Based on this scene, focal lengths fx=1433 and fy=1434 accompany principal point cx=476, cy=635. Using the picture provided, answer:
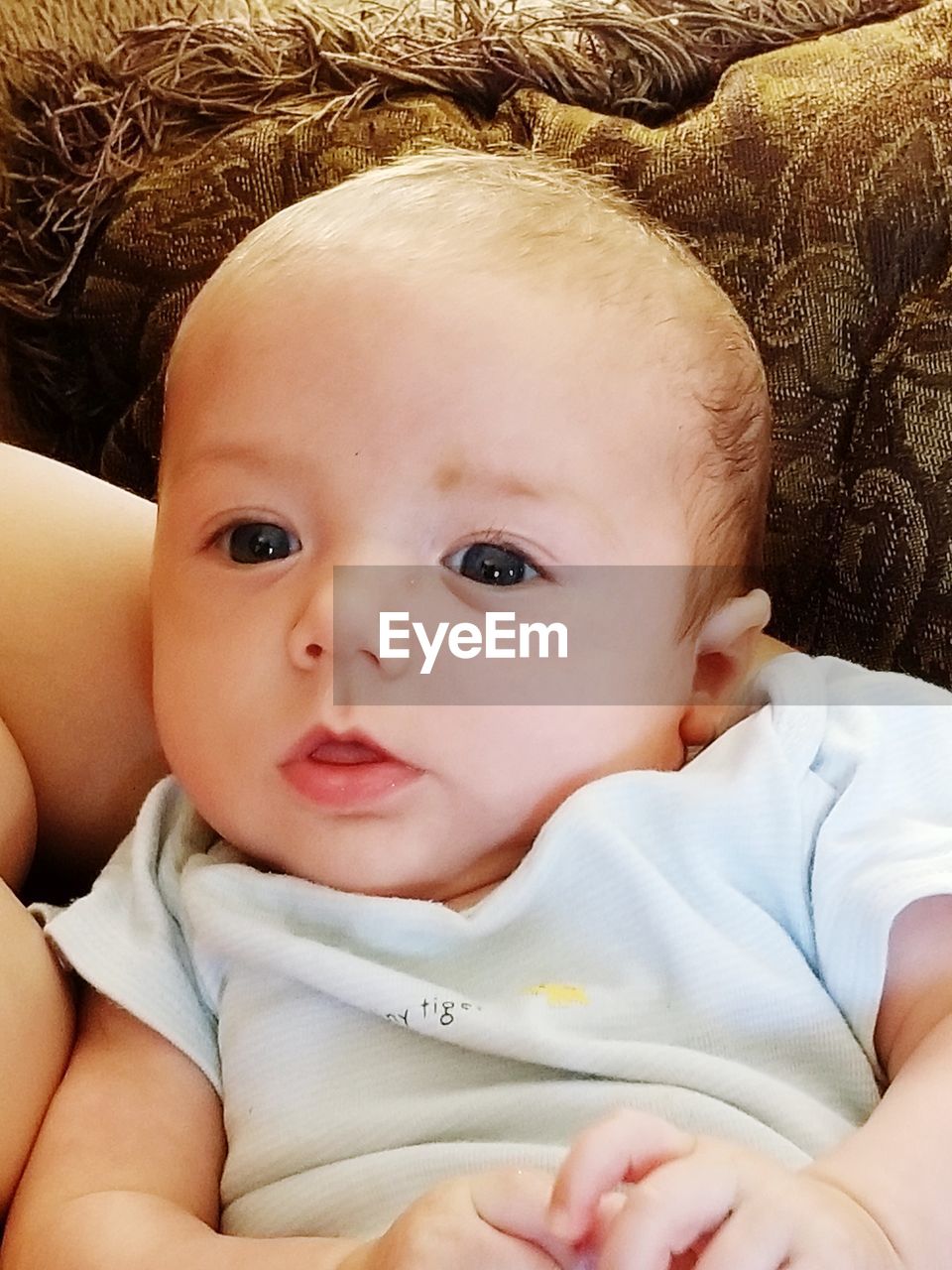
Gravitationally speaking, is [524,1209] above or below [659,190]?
below

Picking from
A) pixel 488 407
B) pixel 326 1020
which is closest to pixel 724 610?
pixel 488 407

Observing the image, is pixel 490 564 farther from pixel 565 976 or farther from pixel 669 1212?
pixel 669 1212

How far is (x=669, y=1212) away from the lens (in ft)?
1.47

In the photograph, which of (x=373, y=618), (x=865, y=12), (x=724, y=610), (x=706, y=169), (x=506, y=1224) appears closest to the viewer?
(x=506, y=1224)

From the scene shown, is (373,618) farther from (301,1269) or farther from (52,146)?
(52,146)

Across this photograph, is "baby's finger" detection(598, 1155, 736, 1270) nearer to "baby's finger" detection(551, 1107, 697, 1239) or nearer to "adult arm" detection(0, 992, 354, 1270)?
"baby's finger" detection(551, 1107, 697, 1239)

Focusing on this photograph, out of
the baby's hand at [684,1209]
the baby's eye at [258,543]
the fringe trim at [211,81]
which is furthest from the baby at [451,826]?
the fringe trim at [211,81]

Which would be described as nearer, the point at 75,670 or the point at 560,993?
the point at 560,993

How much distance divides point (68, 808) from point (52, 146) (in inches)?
22.7

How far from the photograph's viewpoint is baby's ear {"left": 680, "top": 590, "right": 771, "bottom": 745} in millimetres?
785

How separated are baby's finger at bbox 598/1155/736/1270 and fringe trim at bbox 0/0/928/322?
2.83ft

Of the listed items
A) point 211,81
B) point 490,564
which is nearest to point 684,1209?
point 490,564

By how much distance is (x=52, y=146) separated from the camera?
3.70 feet

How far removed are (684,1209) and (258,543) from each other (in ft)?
1.28
